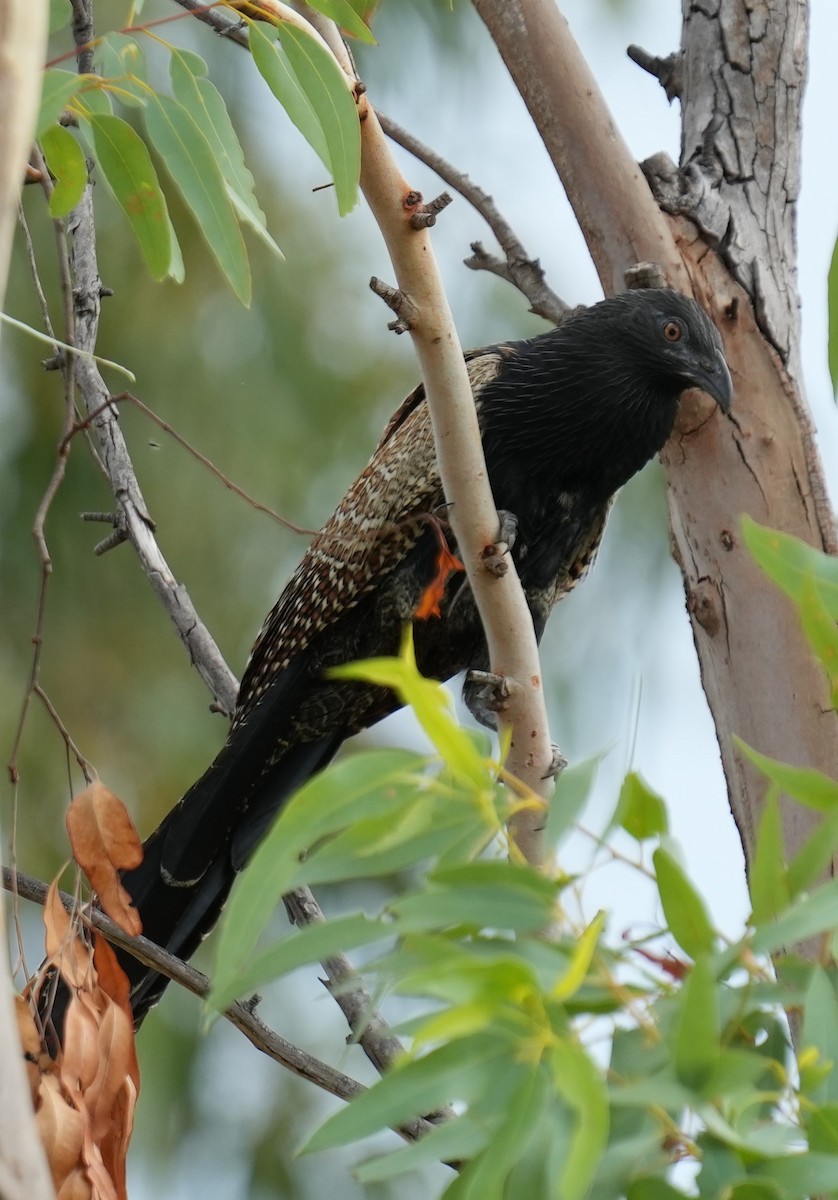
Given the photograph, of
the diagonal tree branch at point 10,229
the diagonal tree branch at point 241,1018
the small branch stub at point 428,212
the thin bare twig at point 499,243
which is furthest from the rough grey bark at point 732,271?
the diagonal tree branch at point 10,229

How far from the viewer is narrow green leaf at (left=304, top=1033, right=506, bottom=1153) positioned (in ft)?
2.42

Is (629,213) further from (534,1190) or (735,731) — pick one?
(534,1190)

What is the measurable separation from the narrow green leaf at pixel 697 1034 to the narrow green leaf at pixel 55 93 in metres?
0.83

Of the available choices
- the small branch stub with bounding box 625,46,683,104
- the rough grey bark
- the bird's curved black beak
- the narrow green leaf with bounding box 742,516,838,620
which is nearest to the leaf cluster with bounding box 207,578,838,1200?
the narrow green leaf with bounding box 742,516,838,620

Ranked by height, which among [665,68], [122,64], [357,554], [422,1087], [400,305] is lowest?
[422,1087]

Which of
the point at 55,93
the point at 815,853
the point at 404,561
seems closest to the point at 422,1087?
the point at 815,853

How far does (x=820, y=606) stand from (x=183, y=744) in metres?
2.55

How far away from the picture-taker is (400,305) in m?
1.42

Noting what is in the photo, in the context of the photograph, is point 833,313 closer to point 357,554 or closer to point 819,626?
point 819,626

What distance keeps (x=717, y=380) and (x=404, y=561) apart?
587 mm

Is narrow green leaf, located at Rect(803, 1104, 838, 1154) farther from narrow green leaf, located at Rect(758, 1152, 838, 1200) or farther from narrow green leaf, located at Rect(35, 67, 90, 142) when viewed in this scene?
narrow green leaf, located at Rect(35, 67, 90, 142)

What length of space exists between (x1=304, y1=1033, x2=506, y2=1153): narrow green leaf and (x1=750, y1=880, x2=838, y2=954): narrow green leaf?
0.47 ft

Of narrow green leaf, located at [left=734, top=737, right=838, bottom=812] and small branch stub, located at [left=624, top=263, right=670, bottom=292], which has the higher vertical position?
small branch stub, located at [left=624, top=263, right=670, bottom=292]

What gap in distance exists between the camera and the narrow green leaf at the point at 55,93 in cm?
115
